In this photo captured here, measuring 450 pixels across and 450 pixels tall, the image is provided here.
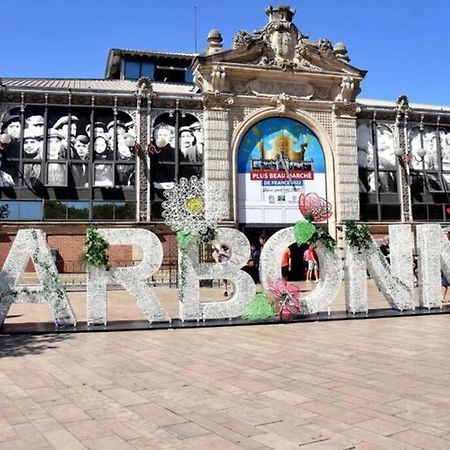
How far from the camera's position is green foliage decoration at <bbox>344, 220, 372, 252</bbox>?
12.0 m

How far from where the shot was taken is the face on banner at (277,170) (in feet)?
84.2

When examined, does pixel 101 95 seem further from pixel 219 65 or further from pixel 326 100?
pixel 326 100

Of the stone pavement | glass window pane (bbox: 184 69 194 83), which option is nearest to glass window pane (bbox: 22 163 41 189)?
glass window pane (bbox: 184 69 194 83)

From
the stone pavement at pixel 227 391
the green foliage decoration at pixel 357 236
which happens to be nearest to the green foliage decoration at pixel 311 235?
the green foliage decoration at pixel 357 236

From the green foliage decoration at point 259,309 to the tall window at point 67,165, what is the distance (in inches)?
535

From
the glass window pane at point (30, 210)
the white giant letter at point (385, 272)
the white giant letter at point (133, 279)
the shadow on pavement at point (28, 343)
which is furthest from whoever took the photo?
the glass window pane at point (30, 210)

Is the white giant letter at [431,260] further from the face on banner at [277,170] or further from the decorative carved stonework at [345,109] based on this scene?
the decorative carved stonework at [345,109]

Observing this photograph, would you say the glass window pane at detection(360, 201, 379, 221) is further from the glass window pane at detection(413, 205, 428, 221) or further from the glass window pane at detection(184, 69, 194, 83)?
the glass window pane at detection(184, 69, 194, 83)

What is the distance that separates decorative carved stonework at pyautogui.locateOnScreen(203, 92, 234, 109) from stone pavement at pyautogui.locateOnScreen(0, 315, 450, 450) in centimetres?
1727

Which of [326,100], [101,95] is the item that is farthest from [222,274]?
[326,100]

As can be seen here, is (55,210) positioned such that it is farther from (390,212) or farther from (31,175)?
(390,212)

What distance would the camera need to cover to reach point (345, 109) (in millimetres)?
26797

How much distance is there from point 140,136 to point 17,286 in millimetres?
14961

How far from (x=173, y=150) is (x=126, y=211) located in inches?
147
